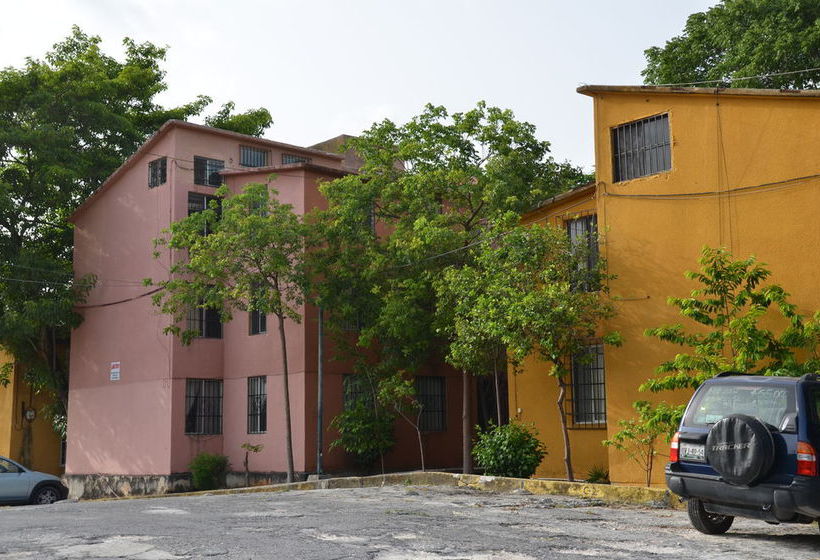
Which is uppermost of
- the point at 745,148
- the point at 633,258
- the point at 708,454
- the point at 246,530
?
the point at 745,148

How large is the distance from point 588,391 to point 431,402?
7955 mm

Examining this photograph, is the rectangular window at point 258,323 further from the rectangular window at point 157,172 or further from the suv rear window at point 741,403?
the suv rear window at point 741,403

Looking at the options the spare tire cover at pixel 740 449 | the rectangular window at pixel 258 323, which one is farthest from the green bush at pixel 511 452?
the rectangular window at pixel 258 323

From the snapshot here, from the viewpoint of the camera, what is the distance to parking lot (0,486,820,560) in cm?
830

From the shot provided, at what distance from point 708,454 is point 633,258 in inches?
287

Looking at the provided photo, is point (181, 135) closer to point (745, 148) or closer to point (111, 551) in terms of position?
point (745, 148)

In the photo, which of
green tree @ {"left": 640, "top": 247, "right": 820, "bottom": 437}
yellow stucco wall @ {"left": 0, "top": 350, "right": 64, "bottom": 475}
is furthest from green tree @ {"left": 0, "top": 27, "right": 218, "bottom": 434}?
green tree @ {"left": 640, "top": 247, "right": 820, "bottom": 437}

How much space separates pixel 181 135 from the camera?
82.9ft

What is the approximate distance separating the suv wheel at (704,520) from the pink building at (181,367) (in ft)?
45.3

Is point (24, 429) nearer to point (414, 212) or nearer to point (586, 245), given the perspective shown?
point (414, 212)

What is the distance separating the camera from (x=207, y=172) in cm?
2573

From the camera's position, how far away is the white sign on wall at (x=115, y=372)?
2639 cm

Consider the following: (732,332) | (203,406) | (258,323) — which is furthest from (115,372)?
(732,332)

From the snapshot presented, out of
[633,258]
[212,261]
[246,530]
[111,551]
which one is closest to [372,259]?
[212,261]
